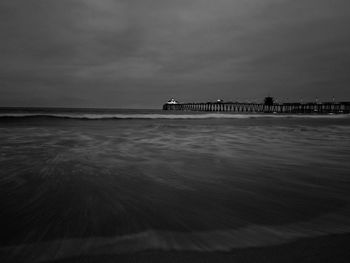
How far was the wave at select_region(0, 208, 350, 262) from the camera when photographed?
1.64 meters

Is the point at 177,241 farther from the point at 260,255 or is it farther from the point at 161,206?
the point at 161,206

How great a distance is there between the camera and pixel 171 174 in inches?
163

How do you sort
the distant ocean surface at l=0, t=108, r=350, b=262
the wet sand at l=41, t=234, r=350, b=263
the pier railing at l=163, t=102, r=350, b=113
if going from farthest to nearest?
the pier railing at l=163, t=102, r=350, b=113
the distant ocean surface at l=0, t=108, r=350, b=262
the wet sand at l=41, t=234, r=350, b=263

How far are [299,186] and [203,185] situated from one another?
1284 millimetres

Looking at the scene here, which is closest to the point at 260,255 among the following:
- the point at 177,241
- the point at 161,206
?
the point at 177,241

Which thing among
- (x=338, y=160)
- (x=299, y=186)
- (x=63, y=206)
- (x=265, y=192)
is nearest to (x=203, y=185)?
(x=265, y=192)

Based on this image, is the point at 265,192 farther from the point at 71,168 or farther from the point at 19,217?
the point at 71,168

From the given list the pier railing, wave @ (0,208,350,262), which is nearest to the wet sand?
wave @ (0,208,350,262)

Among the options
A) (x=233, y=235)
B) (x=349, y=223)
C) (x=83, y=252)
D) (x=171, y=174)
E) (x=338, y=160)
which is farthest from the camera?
(x=338, y=160)

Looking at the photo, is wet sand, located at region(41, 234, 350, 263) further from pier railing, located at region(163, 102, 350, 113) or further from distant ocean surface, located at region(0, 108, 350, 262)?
pier railing, located at region(163, 102, 350, 113)

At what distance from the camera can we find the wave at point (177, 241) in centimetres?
164

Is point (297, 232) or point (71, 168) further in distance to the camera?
point (71, 168)

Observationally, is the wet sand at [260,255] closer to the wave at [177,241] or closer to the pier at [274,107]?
the wave at [177,241]

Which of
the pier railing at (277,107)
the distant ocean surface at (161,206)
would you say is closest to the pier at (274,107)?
the pier railing at (277,107)
